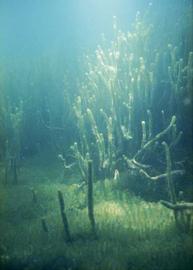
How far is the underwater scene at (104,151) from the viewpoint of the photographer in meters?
4.71

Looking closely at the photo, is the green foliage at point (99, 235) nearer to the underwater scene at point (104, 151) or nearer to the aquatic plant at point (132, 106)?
the underwater scene at point (104, 151)

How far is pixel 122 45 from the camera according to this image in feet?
26.1

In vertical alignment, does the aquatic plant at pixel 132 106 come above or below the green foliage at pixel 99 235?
above

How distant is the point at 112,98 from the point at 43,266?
3.32 meters

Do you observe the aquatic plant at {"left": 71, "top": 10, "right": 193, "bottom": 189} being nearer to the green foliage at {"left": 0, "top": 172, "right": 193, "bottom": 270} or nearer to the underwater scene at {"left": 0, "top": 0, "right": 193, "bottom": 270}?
the underwater scene at {"left": 0, "top": 0, "right": 193, "bottom": 270}

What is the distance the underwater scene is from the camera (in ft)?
15.5

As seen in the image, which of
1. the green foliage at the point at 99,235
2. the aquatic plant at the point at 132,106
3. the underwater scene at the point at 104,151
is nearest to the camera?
the green foliage at the point at 99,235

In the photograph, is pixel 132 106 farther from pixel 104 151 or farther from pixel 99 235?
pixel 99 235

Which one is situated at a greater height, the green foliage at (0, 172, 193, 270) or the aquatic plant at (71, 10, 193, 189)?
the aquatic plant at (71, 10, 193, 189)

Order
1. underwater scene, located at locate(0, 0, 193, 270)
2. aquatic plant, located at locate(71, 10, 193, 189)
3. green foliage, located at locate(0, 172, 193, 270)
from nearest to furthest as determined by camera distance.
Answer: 1. green foliage, located at locate(0, 172, 193, 270)
2. underwater scene, located at locate(0, 0, 193, 270)
3. aquatic plant, located at locate(71, 10, 193, 189)

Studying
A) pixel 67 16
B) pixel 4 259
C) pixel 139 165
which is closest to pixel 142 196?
pixel 139 165

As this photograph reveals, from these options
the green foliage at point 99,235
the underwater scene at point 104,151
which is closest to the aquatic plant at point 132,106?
the underwater scene at point 104,151

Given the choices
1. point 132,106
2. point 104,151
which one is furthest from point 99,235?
point 132,106

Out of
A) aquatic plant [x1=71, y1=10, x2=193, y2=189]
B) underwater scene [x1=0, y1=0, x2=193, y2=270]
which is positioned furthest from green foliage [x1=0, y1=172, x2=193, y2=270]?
aquatic plant [x1=71, y1=10, x2=193, y2=189]
